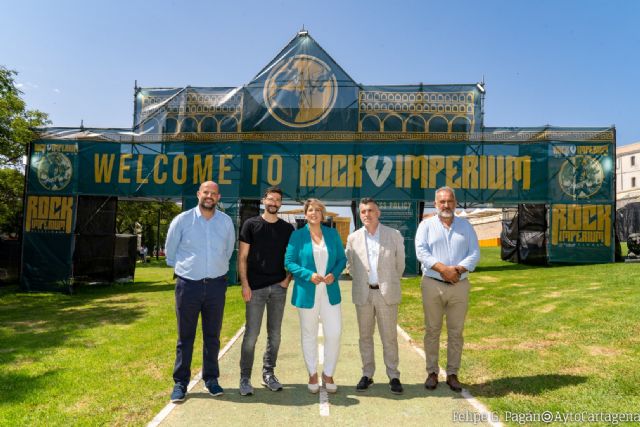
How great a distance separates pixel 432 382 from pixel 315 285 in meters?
1.83

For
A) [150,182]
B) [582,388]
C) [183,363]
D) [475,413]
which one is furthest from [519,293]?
[150,182]

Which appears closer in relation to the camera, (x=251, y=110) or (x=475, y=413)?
(x=475, y=413)

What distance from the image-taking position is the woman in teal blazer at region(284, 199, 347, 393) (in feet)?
15.5

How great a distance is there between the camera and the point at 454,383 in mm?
4895

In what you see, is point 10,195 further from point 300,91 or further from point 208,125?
point 300,91

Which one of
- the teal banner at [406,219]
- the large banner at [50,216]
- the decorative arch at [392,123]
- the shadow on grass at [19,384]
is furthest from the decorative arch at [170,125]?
the shadow on grass at [19,384]

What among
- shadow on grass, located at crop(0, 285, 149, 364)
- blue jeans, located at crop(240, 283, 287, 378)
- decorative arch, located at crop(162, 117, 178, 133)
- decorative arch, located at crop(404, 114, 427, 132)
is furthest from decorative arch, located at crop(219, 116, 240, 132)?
blue jeans, located at crop(240, 283, 287, 378)

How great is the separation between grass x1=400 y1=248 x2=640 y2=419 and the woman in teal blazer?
5.94 ft

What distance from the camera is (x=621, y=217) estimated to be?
35.0 m

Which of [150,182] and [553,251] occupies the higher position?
[150,182]

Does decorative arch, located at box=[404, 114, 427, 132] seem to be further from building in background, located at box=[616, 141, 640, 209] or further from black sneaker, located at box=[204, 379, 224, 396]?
building in background, located at box=[616, 141, 640, 209]

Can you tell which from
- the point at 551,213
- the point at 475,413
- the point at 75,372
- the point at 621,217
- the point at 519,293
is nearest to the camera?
the point at 475,413

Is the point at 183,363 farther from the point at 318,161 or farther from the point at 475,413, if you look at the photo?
the point at 318,161

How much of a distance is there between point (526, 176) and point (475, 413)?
15.1 m
